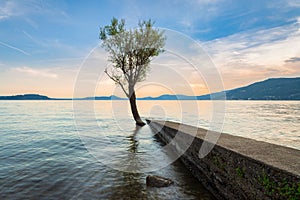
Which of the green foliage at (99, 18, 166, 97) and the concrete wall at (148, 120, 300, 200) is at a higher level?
the green foliage at (99, 18, 166, 97)

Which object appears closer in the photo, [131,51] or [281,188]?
[281,188]

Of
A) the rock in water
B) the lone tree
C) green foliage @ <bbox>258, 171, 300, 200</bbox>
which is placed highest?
the lone tree

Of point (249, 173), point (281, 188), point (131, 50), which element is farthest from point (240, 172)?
point (131, 50)

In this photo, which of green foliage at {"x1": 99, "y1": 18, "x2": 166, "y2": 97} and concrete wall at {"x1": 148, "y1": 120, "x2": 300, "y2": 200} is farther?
green foliage at {"x1": 99, "y1": 18, "x2": 166, "y2": 97}

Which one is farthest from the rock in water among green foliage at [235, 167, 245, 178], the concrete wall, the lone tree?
the lone tree

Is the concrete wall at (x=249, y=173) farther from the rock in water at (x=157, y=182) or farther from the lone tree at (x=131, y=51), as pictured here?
the lone tree at (x=131, y=51)

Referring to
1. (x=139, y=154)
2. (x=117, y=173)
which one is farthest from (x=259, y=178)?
(x=139, y=154)

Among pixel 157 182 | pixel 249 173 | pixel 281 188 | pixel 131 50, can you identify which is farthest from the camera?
pixel 131 50

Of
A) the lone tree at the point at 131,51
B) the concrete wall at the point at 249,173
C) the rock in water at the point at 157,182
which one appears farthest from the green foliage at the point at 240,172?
the lone tree at the point at 131,51

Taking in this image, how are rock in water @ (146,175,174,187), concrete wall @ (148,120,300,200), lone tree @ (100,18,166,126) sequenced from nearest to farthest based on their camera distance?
concrete wall @ (148,120,300,200)
rock in water @ (146,175,174,187)
lone tree @ (100,18,166,126)

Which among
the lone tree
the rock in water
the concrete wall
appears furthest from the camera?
the lone tree

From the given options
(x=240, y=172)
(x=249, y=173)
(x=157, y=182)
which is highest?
(x=249, y=173)

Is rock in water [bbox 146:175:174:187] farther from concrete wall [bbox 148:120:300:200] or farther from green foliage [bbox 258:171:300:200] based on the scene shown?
green foliage [bbox 258:171:300:200]

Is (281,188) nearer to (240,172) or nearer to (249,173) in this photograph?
(249,173)
